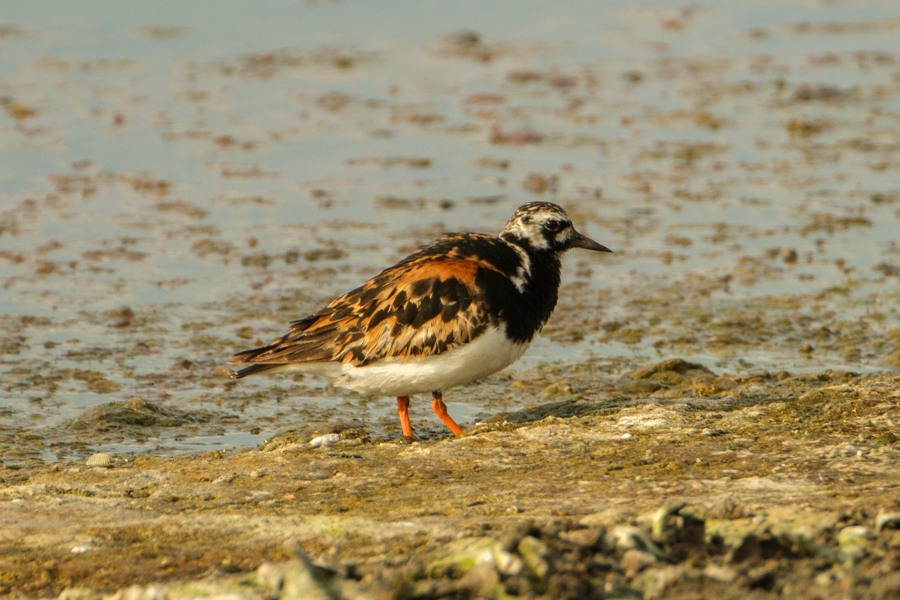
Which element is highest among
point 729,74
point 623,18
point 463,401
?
point 623,18

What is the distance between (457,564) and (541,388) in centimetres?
372

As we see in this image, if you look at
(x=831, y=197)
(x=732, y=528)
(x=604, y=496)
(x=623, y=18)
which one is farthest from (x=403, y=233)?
(x=623, y=18)

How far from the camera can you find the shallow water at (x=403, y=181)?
749 centimetres

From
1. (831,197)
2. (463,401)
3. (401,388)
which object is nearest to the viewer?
(401,388)

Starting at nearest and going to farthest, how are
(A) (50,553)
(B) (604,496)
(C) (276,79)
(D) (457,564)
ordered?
(D) (457,564) → (A) (50,553) → (B) (604,496) → (C) (276,79)

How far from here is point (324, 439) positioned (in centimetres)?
566

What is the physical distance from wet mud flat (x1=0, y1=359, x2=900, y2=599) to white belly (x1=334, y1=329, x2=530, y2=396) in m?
0.30

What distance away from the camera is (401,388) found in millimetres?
5969

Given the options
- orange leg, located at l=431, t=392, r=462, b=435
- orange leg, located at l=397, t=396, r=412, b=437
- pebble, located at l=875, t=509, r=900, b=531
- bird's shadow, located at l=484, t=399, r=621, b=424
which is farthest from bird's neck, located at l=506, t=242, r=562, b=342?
pebble, located at l=875, t=509, r=900, b=531

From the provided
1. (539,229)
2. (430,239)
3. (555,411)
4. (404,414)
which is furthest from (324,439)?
(430,239)

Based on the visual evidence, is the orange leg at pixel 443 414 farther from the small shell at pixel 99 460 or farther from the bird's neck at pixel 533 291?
the small shell at pixel 99 460

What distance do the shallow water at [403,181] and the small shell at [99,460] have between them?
0.39 metres

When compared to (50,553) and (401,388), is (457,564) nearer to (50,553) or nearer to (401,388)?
(50,553)

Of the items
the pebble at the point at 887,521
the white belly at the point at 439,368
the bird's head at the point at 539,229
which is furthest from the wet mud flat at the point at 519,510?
the bird's head at the point at 539,229
